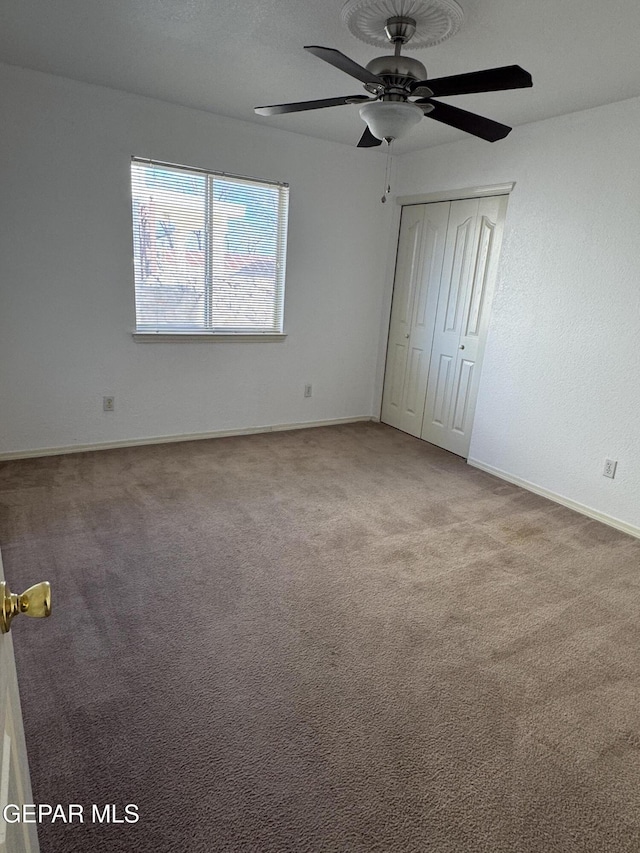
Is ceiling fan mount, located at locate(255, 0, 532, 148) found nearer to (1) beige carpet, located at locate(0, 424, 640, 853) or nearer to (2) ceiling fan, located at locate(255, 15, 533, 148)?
(2) ceiling fan, located at locate(255, 15, 533, 148)

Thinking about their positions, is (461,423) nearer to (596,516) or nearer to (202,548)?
(596,516)

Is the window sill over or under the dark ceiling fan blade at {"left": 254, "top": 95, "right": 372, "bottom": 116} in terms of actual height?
under

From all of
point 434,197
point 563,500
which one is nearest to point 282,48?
point 434,197

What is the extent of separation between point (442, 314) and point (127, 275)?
8.45 feet

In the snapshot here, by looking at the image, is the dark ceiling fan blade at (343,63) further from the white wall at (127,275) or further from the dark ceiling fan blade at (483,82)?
the white wall at (127,275)

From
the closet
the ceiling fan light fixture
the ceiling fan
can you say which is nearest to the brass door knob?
the ceiling fan

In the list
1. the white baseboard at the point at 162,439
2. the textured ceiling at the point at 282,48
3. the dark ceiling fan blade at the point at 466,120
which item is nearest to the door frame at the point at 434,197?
the textured ceiling at the point at 282,48

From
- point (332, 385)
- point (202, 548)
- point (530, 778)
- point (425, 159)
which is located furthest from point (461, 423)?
point (530, 778)

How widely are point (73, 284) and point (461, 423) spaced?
3193 mm

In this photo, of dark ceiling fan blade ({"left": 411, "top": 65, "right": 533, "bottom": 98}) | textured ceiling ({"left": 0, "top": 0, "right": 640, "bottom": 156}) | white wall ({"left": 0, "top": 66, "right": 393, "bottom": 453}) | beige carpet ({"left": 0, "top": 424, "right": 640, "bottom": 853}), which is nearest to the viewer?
beige carpet ({"left": 0, "top": 424, "right": 640, "bottom": 853})

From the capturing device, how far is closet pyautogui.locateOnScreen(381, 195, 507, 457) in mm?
4094

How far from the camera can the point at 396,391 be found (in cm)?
511

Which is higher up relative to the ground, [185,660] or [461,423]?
[461,423]

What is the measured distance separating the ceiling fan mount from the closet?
193cm
